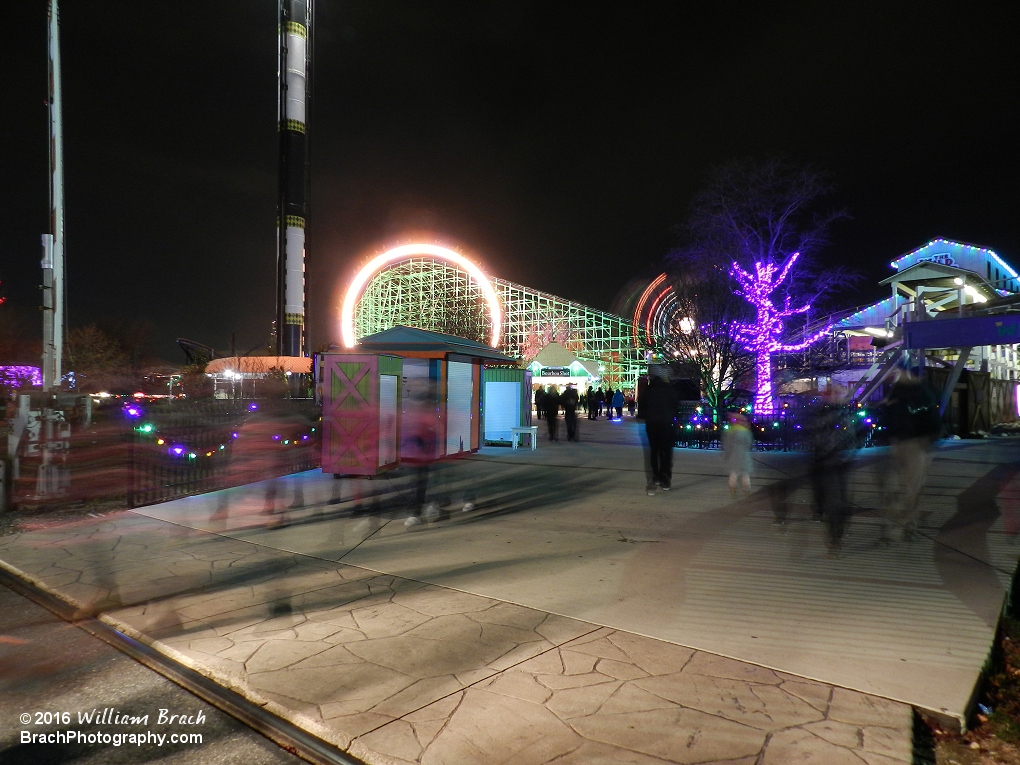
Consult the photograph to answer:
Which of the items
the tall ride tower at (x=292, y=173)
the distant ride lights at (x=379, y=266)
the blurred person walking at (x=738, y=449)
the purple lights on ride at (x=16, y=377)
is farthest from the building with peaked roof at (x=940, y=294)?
the tall ride tower at (x=292, y=173)

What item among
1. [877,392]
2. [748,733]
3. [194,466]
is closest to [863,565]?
[748,733]

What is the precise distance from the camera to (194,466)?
9.79 metres

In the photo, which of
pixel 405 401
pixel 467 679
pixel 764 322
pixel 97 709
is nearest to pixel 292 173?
pixel 764 322

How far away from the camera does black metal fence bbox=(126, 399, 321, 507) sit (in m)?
9.01

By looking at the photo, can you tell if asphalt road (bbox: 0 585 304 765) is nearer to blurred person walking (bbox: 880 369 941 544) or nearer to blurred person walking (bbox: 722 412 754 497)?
blurred person walking (bbox: 880 369 941 544)

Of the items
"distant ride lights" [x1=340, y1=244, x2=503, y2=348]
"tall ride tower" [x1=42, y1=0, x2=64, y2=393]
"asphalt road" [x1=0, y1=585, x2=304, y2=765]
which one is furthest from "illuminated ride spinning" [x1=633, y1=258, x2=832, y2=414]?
"distant ride lights" [x1=340, y1=244, x2=503, y2=348]

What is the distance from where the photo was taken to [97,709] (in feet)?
10.4

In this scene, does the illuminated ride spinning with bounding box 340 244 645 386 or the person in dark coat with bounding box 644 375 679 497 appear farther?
the illuminated ride spinning with bounding box 340 244 645 386

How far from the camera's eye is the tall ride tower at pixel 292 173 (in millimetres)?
45562

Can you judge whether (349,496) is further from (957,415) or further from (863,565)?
(957,415)

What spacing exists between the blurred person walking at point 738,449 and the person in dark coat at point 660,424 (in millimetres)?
769

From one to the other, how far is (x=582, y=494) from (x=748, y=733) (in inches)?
242

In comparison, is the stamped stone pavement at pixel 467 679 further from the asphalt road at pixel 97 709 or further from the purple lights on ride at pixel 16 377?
the purple lights on ride at pixel 16 377

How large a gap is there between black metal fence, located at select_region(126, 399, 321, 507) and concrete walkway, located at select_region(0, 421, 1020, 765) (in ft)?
3.83
